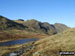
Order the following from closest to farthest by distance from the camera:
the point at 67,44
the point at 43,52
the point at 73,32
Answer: the point at 43,52 < the point at 67,44 < the point at 73,32

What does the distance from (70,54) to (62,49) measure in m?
5.56

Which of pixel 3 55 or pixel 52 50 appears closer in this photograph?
pixel 52 50

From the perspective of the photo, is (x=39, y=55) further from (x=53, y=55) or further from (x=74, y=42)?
(x=74, y=42)

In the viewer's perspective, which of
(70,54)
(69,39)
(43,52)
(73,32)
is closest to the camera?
(70,54)

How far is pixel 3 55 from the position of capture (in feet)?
185

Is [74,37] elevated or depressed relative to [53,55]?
elevated

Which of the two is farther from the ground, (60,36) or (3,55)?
(60,36)

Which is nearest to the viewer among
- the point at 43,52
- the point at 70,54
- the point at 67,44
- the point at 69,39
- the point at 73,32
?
the point at 70,54

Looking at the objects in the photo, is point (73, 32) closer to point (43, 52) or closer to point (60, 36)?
point (60, 36)

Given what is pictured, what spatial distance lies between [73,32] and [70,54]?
22846 mm

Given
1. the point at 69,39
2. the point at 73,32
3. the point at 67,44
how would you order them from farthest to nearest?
the point at 73,32, the point at 69,39, the point at 67,44

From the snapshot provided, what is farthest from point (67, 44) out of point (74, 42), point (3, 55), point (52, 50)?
point (3, 55)

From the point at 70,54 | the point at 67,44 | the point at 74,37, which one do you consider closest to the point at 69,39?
the point at 74,37

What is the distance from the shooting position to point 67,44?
53719mm
